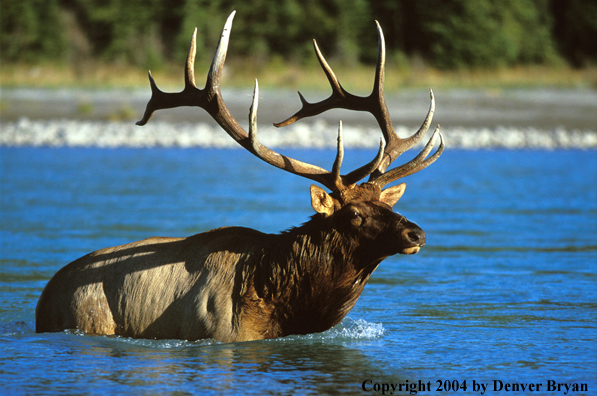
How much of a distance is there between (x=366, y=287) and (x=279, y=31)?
3824 cm

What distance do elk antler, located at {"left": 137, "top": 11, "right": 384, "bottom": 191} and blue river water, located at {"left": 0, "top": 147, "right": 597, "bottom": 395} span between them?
1.24m

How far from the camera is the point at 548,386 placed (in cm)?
554

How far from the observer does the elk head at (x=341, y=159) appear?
603 cm

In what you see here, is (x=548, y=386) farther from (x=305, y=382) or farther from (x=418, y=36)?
(x=418, y=36)

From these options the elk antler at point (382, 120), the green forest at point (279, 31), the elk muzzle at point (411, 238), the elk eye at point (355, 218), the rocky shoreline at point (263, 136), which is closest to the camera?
the elk muzzle at point (411, 238)

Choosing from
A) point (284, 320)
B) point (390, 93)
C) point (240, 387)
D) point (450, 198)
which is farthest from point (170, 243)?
point (390, 93)

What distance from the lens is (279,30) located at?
4584 centimetres

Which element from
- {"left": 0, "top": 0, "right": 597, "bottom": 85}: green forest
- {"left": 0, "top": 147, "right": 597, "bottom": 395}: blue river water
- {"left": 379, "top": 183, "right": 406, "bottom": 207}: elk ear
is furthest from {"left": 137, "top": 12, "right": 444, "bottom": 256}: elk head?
{"left": 0, "top": 0, "right": 597, "bottom": 85}: green forest

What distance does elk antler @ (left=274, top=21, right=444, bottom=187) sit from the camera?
658 cm

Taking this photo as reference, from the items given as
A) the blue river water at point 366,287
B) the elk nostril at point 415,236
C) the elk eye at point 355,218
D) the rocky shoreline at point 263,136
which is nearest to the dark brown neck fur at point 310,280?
the elk eye at point 355,218

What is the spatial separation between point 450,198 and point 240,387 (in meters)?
9.98

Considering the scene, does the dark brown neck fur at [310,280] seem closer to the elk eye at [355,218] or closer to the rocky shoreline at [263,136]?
the elk eye at [355,218]

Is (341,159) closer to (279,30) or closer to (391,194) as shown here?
(391,194)

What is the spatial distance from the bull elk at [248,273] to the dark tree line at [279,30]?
36051mm
